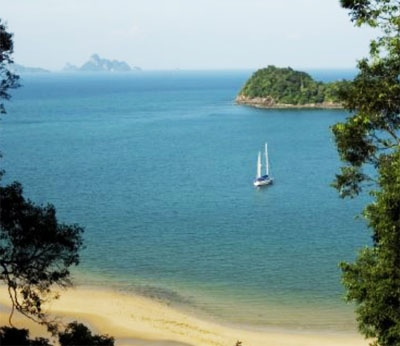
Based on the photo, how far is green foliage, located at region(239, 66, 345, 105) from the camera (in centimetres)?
13912

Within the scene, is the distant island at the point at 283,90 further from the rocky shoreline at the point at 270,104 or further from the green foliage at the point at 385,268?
the green foliage at the point at 385,268

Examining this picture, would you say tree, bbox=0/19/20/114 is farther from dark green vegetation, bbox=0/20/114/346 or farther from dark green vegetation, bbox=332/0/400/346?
dark green vegetation, bbox=332/0/400/346

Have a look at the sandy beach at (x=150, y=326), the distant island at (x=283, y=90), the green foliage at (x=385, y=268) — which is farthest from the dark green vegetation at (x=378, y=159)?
the distant island at (x=283, y=90)

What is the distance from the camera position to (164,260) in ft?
119

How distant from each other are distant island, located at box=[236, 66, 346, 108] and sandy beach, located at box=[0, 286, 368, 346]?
366ft

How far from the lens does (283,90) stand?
474 ft

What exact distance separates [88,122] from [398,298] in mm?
102712

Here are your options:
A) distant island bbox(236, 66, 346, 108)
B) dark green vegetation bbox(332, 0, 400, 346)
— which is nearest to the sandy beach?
dark green vegetation bbox(332, 0, 400, 346)

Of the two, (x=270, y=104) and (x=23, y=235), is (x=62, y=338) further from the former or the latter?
(x=270, y=104)

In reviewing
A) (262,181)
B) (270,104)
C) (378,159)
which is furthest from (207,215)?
(270,104)

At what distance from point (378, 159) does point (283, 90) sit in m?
133

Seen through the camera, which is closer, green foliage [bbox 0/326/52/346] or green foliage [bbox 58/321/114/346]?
green foliage [bbox 0/326/52/346]

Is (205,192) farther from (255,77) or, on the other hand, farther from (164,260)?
(255,77)

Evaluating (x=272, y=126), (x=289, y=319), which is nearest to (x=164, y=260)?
(x=289, y=319)
